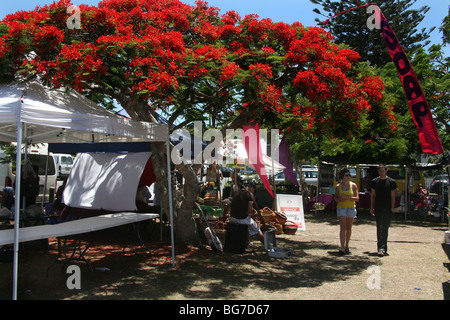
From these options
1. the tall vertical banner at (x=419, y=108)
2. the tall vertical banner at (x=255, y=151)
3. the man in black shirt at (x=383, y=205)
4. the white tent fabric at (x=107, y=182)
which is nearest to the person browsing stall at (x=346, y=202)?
the man in black shirt at (x=383, y=205)

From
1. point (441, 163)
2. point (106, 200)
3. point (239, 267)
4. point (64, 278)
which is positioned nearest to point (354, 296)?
point (239, 267)

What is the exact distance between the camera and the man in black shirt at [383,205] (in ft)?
26.5

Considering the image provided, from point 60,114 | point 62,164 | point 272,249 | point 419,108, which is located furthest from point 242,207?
point 62,164

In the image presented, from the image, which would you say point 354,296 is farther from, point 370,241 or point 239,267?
point 370,241

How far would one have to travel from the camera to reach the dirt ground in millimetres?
5500

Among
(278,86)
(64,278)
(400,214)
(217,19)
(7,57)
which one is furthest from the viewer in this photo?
(400,214)

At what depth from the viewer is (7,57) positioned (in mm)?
6527

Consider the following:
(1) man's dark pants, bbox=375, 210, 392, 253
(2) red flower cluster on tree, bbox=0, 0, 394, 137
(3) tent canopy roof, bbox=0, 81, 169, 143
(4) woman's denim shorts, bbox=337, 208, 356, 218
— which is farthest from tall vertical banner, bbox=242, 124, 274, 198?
(3) tent canopy roof, bbox=0, 81, 169, 143

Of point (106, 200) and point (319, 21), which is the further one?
point (319, 21)

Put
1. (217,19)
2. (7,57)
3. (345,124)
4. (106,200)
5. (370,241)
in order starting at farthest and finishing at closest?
(370,241) → (106,200) → (217,19) → (345,124) → (7,57)

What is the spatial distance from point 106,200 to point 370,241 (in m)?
6.52

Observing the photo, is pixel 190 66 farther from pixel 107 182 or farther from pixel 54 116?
pixel 107 182

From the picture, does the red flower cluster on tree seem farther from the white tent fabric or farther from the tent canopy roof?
the white tent fabric

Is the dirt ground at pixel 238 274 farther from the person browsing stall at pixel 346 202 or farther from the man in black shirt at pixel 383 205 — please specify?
the person browsing stall at pixel 346 202
